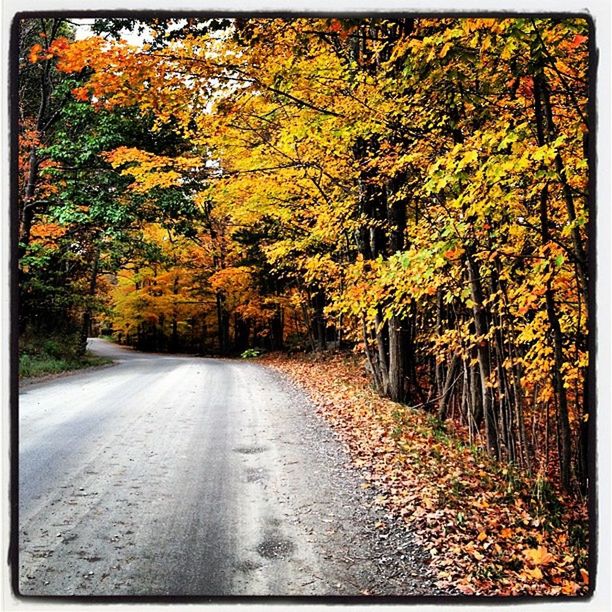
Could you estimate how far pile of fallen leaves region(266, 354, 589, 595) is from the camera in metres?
2.27

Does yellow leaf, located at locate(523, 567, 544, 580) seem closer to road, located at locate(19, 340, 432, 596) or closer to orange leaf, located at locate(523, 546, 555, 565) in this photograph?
orange leaf, located at locate(523, 546, 555, 565)

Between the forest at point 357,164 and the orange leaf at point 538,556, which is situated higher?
the forest at point 357,164

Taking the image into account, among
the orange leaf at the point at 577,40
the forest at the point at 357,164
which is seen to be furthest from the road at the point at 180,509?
the orange leaf at the point at 577,40

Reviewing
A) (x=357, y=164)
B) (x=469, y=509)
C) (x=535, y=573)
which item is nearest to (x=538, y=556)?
(x=535, y=573)

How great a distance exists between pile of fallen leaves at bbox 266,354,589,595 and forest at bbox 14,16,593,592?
0.23 meters

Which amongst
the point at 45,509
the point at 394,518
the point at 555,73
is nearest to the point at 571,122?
the point at 555,73

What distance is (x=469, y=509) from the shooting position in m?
3.03

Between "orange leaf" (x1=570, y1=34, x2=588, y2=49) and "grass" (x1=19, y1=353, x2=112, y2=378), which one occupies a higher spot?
"orange leaf" (x1=570, y1=34, x2=588, y2=49)

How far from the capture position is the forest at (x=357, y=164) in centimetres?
235

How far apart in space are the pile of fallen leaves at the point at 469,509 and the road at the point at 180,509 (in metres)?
0.20

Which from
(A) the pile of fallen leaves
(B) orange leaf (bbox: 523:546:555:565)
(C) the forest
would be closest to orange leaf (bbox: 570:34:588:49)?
(C) the forest

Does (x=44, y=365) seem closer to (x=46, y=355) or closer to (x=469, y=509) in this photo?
(x=46, y=355)

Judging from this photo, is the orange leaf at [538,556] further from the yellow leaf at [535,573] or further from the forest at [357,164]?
the forest at [357,164]

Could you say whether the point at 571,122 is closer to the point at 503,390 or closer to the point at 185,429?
the point at 503,390
